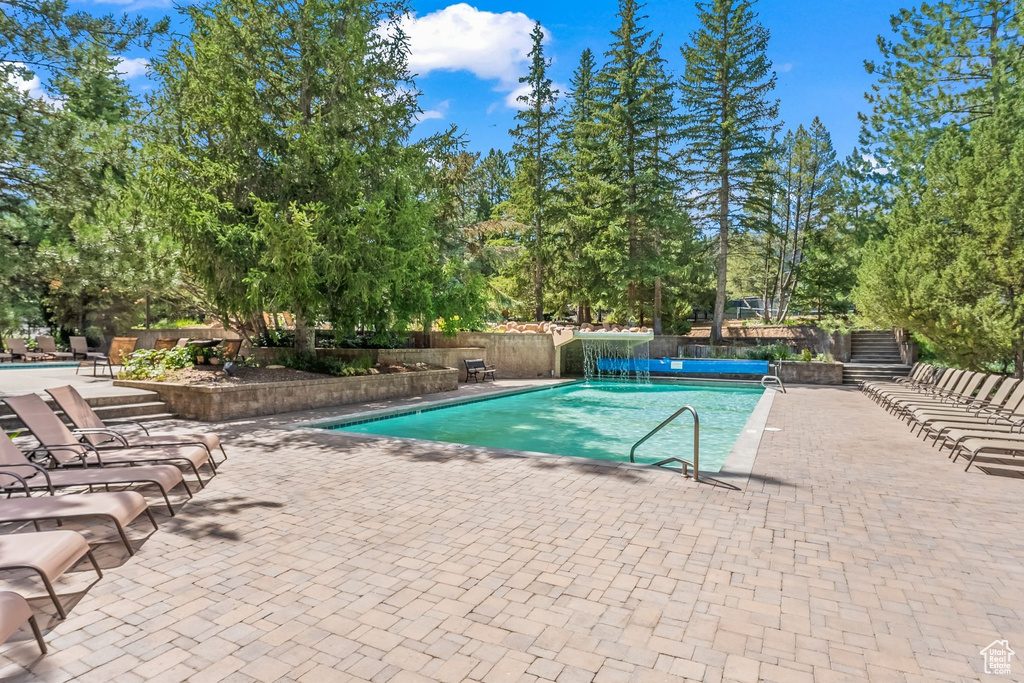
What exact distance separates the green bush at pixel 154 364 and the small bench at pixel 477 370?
328 inches

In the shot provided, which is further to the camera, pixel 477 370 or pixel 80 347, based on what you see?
pixel 80 347

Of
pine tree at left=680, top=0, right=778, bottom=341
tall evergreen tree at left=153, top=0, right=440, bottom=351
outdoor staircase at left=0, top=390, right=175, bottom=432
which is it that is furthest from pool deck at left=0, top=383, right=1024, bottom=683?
pine tree at left=680, top=0, right=778, bottom=341

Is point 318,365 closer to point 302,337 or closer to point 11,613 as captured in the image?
point 302,337

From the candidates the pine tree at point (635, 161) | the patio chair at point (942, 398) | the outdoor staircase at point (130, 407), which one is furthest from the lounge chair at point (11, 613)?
the pine tree at point (635, 161)

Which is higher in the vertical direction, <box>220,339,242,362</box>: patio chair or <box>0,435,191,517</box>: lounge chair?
<box>220,339,242,362</box>: patio chair

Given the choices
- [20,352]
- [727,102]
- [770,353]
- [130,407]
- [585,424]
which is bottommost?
[585,424]

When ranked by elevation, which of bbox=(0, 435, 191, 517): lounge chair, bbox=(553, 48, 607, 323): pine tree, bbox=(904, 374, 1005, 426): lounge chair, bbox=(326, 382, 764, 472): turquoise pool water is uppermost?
bbox=(553, 48, 607, 323): pine tree

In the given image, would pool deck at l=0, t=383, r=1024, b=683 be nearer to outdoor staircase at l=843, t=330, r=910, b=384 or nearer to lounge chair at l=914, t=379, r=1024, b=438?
lounge chair at l=914, t=379, r=1024, b=438

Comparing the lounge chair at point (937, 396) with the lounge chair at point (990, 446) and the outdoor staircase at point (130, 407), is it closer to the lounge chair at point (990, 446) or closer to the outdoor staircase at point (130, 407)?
the lounge chair at point (990, 446)

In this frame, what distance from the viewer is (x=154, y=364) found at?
12.0m

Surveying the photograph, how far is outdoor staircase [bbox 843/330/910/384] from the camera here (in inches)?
791

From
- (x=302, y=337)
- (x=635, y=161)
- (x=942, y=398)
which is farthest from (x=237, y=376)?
(x=635, y=161)

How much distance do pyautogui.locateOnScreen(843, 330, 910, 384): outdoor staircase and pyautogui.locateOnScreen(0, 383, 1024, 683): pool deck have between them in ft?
50.8

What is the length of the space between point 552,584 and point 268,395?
890 cm
